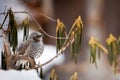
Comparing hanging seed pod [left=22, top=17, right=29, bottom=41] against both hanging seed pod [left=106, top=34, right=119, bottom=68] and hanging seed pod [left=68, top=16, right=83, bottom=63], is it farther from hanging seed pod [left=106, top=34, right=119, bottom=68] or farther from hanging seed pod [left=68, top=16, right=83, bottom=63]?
hanging seed pod [left=106, top=34, right=119, bottom=68]

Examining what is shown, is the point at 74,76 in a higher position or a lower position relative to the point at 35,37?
lower

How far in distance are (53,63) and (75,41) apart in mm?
152

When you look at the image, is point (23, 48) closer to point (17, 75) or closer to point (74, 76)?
point (17, 75)

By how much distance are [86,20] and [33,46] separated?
0.89 feet

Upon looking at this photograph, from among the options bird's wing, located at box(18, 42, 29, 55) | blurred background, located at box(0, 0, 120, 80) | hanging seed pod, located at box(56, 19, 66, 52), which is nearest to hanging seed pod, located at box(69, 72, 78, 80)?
blurred background, located at box(0, 0, 120, 80)

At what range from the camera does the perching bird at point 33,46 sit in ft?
3.80

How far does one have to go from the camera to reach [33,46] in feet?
3.79

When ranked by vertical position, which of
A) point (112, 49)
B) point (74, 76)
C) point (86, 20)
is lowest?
point (74, 76)

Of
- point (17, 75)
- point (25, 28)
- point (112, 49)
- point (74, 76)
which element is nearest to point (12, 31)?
point (25, 28)

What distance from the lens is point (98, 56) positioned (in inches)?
48.9

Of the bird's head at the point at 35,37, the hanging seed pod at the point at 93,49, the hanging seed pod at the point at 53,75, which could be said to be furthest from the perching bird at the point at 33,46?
the hanging seed pod at the point at 93,49

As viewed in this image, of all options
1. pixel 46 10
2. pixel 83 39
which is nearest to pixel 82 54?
pixel 83 39

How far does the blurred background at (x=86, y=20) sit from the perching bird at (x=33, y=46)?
0.25 ft

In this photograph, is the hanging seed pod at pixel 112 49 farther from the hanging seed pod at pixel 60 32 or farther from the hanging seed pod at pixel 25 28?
the hanging seed pod at pixel 25 28
